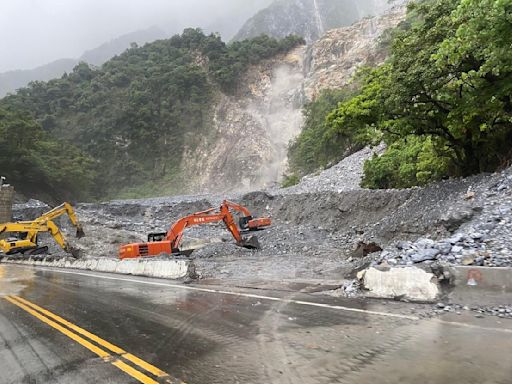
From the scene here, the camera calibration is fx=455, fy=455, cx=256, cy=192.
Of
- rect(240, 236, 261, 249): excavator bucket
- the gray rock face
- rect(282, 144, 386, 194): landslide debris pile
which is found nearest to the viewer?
the gray rock face

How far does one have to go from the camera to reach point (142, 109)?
76.1 m

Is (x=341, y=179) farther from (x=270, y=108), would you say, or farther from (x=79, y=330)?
(x=270, y=108)

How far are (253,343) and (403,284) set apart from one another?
11.9ft

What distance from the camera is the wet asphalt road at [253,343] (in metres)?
4.96

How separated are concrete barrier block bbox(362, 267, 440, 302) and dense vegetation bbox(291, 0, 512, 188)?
5.31 m

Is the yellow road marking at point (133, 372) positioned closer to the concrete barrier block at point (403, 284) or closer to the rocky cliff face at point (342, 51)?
the concrete barrier block at point (403, 284)

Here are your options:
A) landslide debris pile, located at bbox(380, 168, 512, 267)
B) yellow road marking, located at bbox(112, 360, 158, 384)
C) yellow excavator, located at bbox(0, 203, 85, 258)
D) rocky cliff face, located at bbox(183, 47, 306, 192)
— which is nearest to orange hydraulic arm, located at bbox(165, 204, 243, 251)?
landslide debris pile, located at bbox(380, 168, 512, 267)

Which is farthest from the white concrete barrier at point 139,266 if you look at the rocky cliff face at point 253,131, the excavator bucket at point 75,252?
the rocky cliff face at point 253,131

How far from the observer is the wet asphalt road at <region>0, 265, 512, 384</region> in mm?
4961

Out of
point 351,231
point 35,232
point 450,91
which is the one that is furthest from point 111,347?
point 35,232

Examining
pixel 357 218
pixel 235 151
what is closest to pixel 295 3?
pixel 235 151

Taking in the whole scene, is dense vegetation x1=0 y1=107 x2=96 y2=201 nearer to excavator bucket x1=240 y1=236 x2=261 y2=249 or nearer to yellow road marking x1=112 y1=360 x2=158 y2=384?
excavator bucket x1=240 y1=236 x2=261 y2=249

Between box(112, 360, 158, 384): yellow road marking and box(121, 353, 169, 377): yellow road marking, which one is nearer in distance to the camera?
box(112, 360, 158, 384): yellow road marking

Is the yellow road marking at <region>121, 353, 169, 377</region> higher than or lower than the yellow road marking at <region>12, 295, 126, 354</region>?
higher
